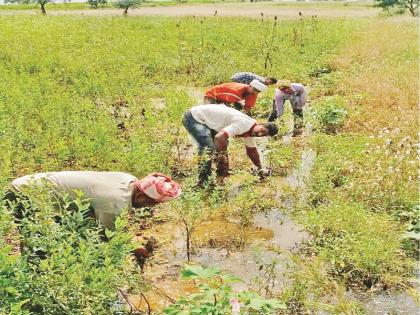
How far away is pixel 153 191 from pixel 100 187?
440 mm

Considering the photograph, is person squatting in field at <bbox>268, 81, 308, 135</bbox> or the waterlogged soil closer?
the waterlogged soil

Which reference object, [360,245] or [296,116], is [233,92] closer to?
[296,116]

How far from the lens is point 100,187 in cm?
405

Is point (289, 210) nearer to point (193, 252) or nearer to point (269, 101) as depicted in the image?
point (193, 252)

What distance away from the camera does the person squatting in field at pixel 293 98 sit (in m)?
8.55

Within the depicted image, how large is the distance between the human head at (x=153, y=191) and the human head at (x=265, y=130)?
225 cm

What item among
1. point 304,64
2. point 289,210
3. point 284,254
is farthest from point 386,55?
point 284,254

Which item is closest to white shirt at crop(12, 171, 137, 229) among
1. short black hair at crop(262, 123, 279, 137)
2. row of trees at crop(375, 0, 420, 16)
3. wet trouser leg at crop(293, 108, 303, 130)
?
short black hair at crop(262, 123, 279, 137)

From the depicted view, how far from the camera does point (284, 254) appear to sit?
5.24m

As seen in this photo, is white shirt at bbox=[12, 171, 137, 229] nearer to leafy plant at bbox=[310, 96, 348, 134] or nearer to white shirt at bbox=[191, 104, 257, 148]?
white shirt at bbox=[191, 104, 257, 148]

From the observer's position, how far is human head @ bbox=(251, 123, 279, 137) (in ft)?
19.9

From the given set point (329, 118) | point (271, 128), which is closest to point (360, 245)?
point (271, 128)

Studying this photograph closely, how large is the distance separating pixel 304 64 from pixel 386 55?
2557 mm

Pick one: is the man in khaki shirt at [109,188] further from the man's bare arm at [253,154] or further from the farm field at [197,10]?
the farm field at [197,10]
